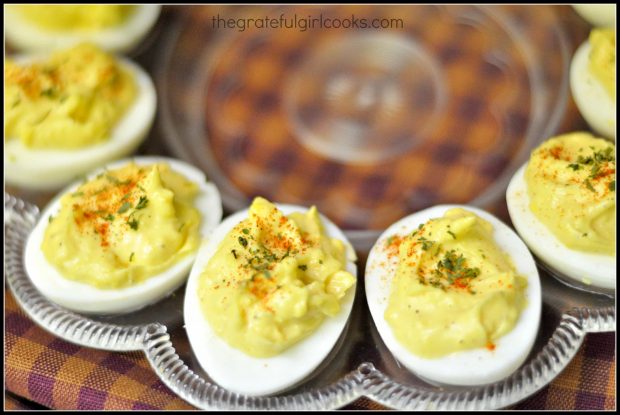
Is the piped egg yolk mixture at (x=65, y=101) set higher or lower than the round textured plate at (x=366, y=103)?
higher

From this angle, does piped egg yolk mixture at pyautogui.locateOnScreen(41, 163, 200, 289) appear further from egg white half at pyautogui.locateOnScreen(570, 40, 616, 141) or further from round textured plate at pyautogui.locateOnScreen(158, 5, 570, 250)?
egg white half at pyautogui.locateOnScreen(570, 40, 616, 141)

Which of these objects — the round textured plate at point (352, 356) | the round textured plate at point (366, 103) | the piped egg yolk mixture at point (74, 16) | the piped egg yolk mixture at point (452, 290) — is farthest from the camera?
the piped egg yolk mixture at point (74, 16)

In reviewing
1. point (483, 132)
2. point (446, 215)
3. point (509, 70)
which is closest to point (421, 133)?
point (483, 132)

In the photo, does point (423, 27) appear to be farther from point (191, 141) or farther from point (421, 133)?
point (191, 141)

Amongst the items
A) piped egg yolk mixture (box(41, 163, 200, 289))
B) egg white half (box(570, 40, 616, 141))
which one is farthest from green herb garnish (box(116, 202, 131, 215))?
egg white half (box(570, 40, 616, 141))

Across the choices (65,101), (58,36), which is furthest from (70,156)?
(58,36)

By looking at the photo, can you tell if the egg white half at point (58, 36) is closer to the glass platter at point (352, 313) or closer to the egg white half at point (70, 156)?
the glass platter at point (352, 313)

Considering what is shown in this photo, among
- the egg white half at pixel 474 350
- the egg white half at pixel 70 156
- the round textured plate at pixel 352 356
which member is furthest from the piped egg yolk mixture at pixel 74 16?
the egg white half at pixel 474 350
